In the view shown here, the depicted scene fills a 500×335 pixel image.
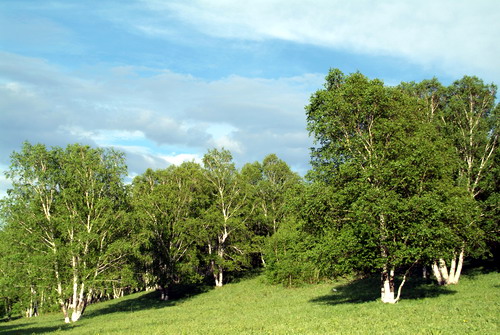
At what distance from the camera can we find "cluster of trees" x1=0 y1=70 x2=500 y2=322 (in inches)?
1083

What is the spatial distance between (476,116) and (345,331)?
113 ft

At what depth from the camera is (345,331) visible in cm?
1867

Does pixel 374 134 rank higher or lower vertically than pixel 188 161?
lower

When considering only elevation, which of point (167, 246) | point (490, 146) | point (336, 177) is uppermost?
point (490, 146)

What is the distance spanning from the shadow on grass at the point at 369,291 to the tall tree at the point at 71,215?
75.1 ft

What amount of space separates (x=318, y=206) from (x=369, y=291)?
1451cm

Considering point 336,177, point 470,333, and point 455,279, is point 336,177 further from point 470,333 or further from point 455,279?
point 455,279

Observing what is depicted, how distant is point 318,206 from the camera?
29359mm

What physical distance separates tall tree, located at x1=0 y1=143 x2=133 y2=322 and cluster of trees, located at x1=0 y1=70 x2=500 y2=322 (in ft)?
0.51

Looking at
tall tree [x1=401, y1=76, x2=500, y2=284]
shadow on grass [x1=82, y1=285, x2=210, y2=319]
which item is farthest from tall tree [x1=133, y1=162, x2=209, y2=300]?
tall tree [x1=401, y1=76, x2=500, y2=284]

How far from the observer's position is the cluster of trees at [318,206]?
1083 inches

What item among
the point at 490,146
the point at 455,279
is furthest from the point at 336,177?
the point at 490,146

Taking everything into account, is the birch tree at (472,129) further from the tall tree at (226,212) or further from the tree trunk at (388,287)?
the tall tree at (226,212)

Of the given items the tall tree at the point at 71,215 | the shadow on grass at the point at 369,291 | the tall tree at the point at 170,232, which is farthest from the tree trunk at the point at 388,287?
the tall tree at the point at 170,232
